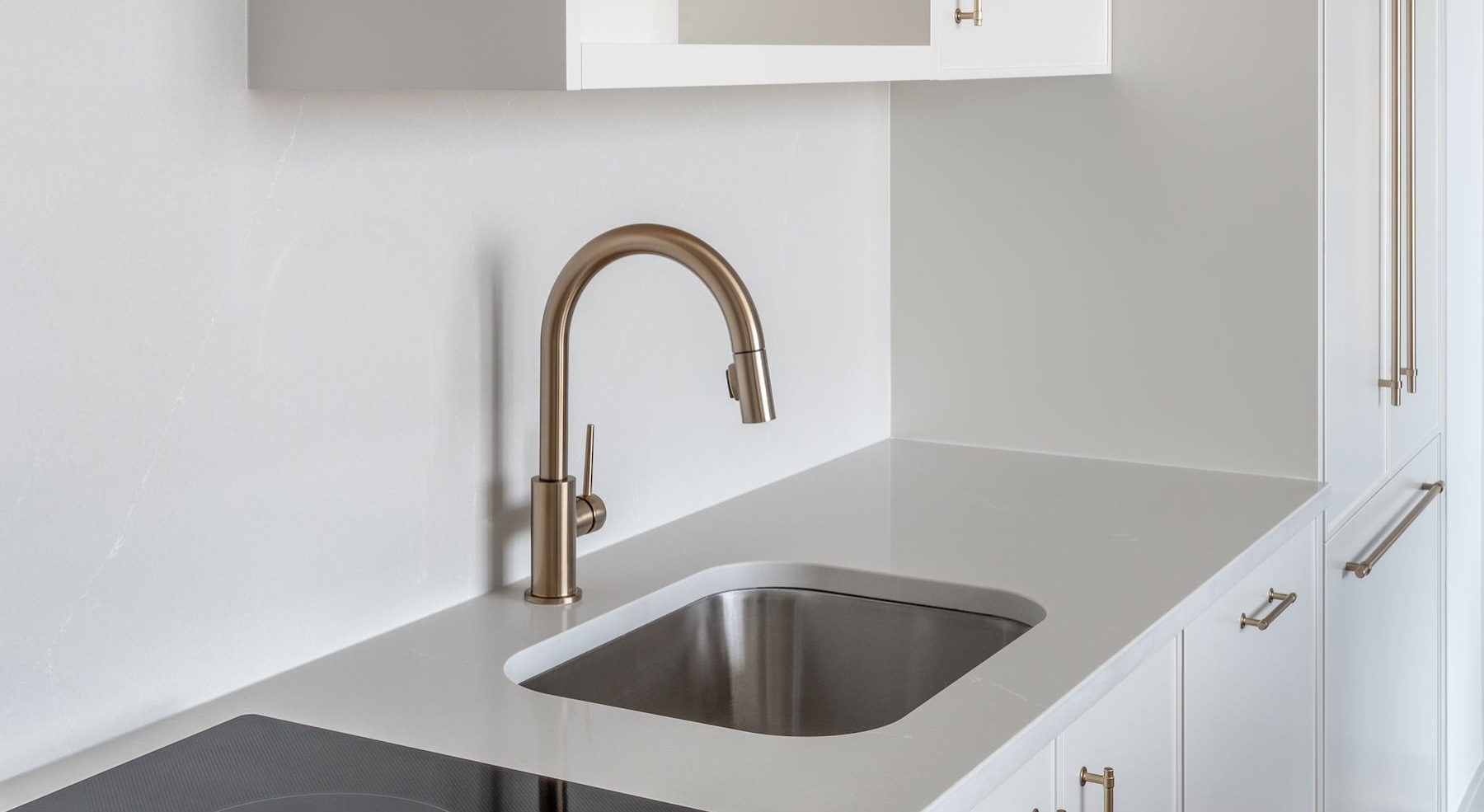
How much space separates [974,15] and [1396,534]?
110 centimetres

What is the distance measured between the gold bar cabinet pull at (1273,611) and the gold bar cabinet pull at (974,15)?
0.74 m

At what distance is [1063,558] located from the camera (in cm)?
163

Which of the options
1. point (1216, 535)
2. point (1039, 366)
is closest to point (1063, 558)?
point (1216, 535)

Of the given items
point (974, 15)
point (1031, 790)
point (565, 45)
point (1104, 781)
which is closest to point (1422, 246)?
point (974, 15)

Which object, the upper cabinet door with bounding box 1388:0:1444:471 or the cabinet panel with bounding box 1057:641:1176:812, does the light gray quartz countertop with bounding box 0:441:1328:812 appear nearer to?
the cabinet panel with bounding box 1057:641:1176:812

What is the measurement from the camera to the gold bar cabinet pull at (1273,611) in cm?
166

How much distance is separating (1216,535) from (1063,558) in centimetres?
20

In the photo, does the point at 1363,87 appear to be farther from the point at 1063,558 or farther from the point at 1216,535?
the point at 1063,558

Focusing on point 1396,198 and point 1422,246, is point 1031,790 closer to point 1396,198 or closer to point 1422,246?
point 1396,198

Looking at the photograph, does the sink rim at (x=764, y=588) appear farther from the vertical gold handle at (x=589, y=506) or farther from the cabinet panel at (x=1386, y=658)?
the cabinet panel at (x=1386, y=658)

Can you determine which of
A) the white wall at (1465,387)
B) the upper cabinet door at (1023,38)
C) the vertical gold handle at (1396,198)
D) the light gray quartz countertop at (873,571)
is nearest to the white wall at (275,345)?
the light gray quartz countertop at (873,571)

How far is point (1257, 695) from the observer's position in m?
1.75

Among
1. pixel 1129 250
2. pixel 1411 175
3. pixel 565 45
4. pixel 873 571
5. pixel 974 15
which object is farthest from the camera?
pixel 1411 175

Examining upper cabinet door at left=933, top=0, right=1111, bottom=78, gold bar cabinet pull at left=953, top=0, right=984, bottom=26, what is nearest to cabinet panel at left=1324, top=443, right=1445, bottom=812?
upper cabinet door at left=933, top=0, right=1111, bottom=78
